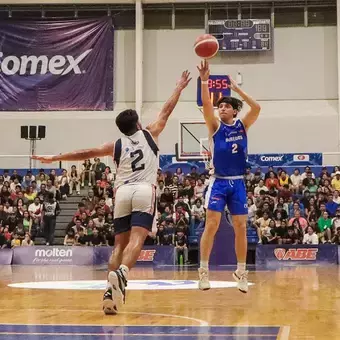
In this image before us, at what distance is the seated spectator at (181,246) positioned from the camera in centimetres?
2012

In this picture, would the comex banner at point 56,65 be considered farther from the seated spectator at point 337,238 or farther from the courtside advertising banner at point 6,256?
the seated spectator at point 337,238

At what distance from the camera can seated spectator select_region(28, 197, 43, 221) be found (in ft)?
75.9

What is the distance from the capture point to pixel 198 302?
8125 millimetres

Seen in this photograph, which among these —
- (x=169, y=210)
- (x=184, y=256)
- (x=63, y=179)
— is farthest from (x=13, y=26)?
(x=184, y=256)

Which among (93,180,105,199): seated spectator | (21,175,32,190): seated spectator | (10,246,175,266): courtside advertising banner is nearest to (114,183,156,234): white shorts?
(10,246,175,266): courtside advertising banner

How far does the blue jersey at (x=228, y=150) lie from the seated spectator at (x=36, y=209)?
15608 mm

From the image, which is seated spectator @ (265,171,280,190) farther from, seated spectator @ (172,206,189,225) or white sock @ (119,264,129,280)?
white sock @ (119,264,129,280)

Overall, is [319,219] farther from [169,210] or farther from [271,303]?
[271,303]

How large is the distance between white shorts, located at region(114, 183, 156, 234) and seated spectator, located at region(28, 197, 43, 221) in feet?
53.1

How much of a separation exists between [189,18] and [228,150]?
2252 centimetres

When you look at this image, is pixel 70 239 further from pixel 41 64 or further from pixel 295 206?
pixel 41 64

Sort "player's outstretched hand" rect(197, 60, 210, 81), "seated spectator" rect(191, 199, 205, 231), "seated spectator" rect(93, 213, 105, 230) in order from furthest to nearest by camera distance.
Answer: "seated spectator" rect(191, 199, 205, 231)
"seated spectator" rect(93, 213, 105, 230)
"player's outstretched hand" rect(197, 60, 210, 81)

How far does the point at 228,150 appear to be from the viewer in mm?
8281

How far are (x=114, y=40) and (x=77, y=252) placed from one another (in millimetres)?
12298
